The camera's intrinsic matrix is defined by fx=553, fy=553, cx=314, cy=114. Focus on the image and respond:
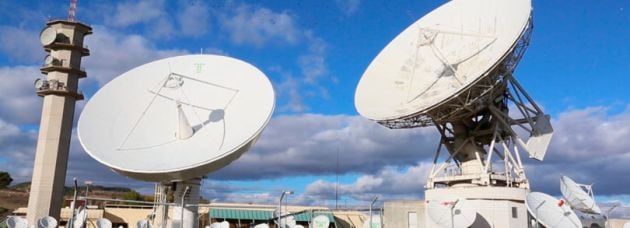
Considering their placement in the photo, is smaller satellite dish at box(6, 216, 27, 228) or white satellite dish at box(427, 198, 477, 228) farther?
smaller satellite dish at box(6, 216, 27, 228)

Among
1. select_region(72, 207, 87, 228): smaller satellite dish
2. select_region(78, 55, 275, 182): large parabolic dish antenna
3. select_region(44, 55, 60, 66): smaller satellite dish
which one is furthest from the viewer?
select_region(44, 55, 60, 66): smaller satellite dish

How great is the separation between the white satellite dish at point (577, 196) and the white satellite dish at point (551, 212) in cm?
472

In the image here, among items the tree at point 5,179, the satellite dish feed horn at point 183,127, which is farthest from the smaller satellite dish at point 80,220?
the tree at point 5,179

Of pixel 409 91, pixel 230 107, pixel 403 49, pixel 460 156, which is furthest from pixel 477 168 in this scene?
pixel 230 107

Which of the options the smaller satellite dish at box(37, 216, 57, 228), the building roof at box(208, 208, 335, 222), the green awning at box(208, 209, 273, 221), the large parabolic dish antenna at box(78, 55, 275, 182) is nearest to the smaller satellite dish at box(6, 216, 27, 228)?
the smaller satellite dish at box(37, 216, 57, 228)

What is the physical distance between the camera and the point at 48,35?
49250mm

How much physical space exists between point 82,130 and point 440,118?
19336 millimetres

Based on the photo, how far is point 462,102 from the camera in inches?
1195

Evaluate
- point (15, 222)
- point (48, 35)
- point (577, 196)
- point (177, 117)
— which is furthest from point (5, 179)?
point (577, 196)

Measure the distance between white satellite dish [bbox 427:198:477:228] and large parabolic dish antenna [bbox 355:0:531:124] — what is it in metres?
5.28

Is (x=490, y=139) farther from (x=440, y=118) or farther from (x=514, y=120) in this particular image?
(x=440, y=118)

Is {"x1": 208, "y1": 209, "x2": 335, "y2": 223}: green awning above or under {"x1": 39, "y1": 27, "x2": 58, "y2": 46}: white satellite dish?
under

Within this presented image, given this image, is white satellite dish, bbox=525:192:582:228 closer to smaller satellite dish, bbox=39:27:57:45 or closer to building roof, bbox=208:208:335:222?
building roof, bbox=208:208:335:222

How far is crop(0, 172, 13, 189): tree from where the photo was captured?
110 metres
